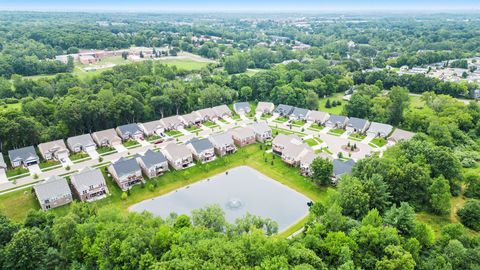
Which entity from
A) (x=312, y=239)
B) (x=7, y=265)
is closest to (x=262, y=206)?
(x=312, y=239)

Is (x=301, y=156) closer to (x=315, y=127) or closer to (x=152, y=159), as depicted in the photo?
(x=315, y=127)

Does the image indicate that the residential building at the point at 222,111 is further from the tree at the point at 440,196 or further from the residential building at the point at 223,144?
the tree at the point at 440,196

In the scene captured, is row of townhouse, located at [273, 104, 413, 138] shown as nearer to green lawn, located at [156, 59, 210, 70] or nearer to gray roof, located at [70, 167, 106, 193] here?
gray roof, located at [70, 167, 106, 193]

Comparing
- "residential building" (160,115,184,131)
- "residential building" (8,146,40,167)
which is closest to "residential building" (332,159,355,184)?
"residential building" (160,115,184,131)

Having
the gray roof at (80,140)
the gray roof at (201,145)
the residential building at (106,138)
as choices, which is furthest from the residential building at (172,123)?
the gray roof at (80,140)

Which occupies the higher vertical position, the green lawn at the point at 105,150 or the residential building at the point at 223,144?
the residential building at the point at 223,144
